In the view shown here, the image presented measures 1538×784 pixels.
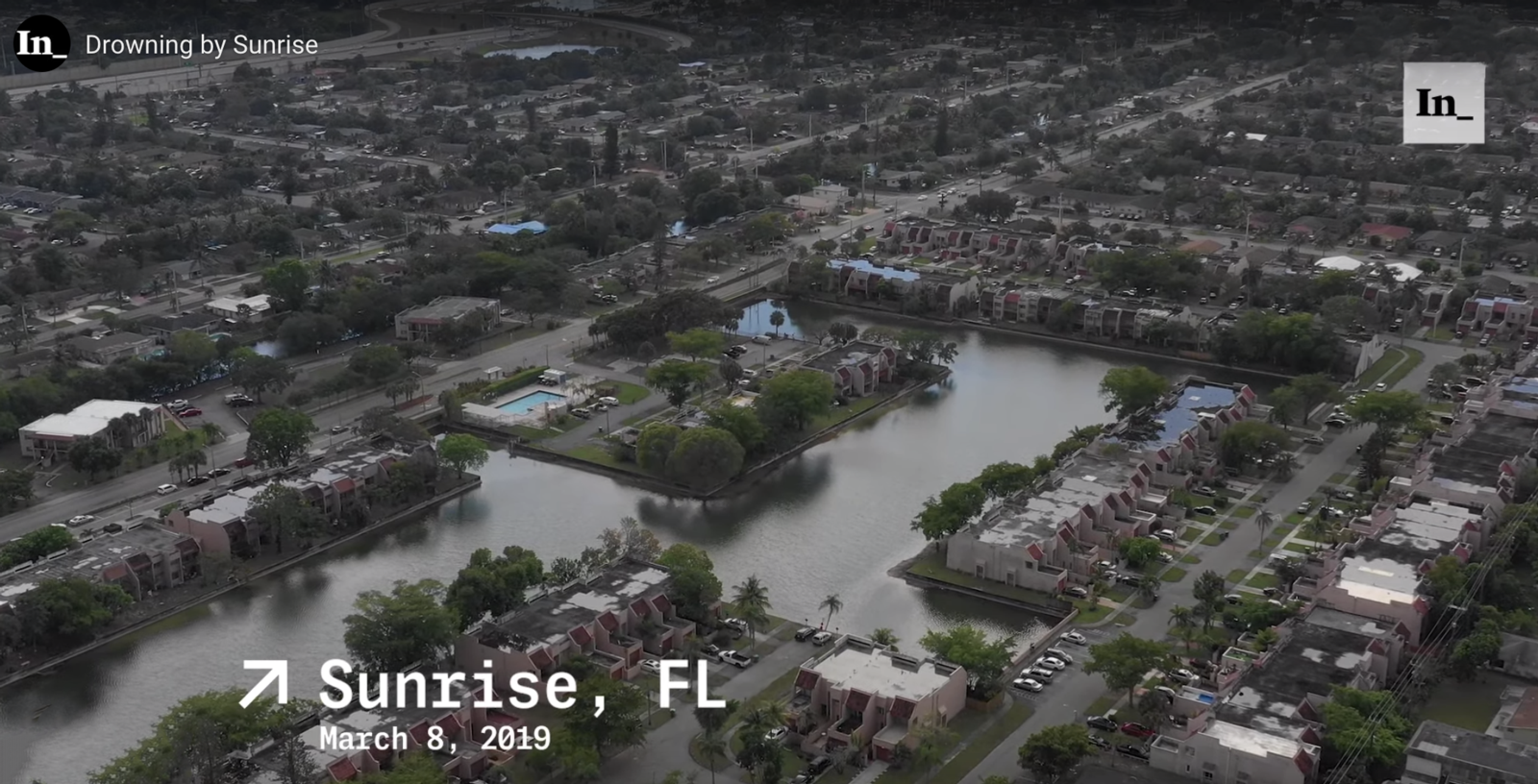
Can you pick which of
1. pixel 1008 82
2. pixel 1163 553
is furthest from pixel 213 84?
pixel 1163 553

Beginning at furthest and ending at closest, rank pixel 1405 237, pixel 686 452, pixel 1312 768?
pixel 1405 237 < pixel 686 452 < pixel 1312 768

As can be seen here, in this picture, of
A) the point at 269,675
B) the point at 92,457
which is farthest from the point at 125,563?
the point at 92,457

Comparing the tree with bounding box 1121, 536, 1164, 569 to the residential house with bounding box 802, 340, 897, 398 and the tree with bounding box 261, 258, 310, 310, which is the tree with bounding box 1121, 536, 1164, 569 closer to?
the residential house with bounding box 802, 340, 897, 398

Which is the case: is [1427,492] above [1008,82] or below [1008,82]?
below

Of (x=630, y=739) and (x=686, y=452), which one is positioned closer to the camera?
(x=630, y=739)

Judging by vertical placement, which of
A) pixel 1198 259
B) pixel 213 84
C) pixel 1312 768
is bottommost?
pixel 1312 768

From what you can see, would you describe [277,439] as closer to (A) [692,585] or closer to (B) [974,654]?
(A) [692,585]

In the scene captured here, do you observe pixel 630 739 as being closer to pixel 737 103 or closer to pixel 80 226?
pixel 80 226

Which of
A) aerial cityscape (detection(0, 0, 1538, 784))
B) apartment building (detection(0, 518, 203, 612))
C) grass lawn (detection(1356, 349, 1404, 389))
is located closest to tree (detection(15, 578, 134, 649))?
aerial cityscape (detection(0, 0, 1538, 784))
